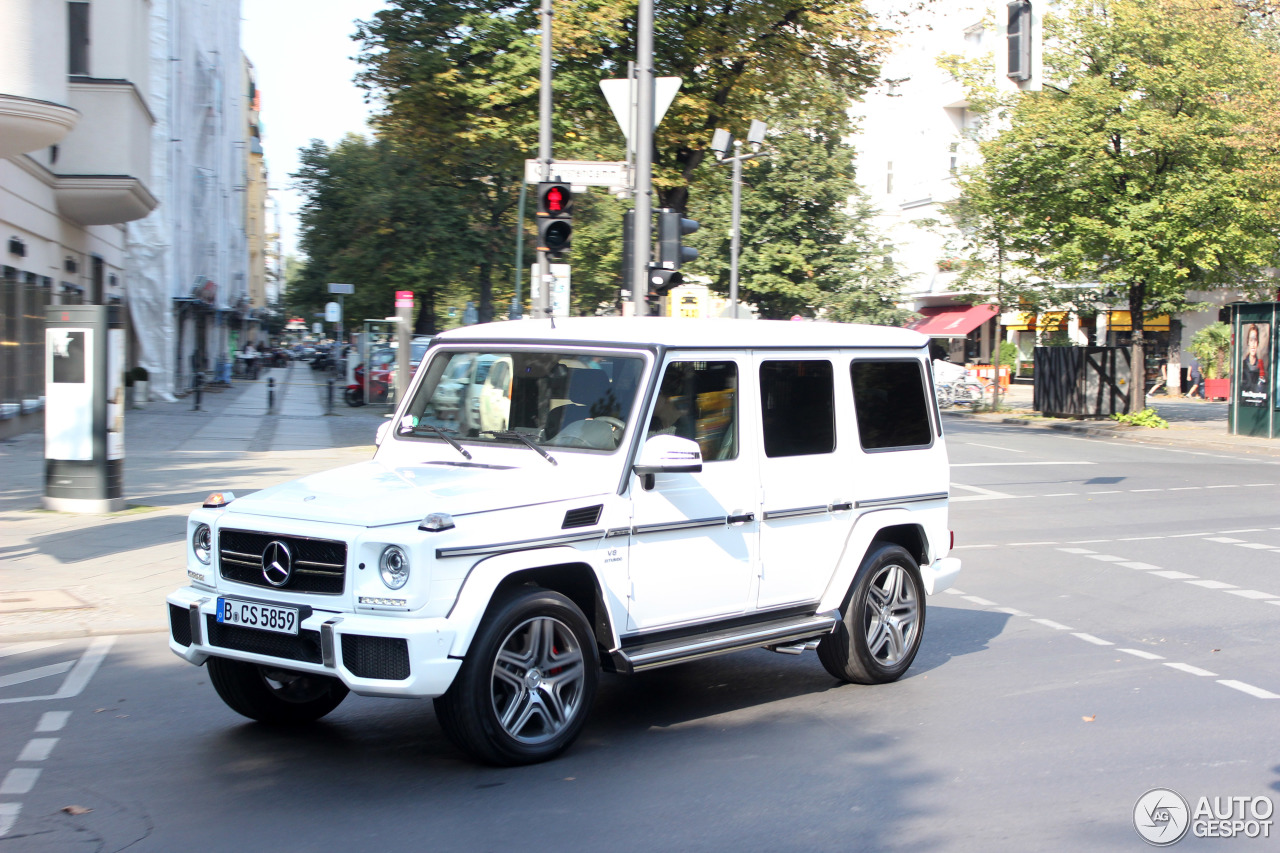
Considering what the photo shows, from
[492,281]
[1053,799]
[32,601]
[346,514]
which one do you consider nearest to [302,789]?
[346,514]

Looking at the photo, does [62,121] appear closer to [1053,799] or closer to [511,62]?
[511,62]

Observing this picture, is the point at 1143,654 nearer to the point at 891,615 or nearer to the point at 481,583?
the point at 891,615

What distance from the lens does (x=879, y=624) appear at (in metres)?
6.69

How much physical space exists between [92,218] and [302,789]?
22.2 m

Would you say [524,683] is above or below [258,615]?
Result: below

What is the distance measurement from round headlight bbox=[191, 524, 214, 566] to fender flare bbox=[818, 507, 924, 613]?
303 cm

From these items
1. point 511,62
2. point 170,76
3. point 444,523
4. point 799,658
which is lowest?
point 799,658

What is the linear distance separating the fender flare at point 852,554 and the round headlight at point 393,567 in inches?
99.5

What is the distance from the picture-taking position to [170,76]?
110ft

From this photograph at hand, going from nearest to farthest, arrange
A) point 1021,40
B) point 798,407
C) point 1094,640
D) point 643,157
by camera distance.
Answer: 1. point 798,407
2. point 1094,640
3. point 1021,40
4. point 643,157

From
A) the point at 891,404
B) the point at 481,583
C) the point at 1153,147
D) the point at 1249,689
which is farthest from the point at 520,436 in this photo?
the point at 1153,147

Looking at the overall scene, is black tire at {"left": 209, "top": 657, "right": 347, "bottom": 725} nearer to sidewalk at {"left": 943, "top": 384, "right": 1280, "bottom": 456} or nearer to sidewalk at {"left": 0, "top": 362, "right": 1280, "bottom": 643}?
sidewalk at {"left": 0, "top": 362, "right": 1280, "bottom": 643}

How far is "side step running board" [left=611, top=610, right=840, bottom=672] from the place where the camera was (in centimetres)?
536

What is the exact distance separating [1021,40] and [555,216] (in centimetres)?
537
